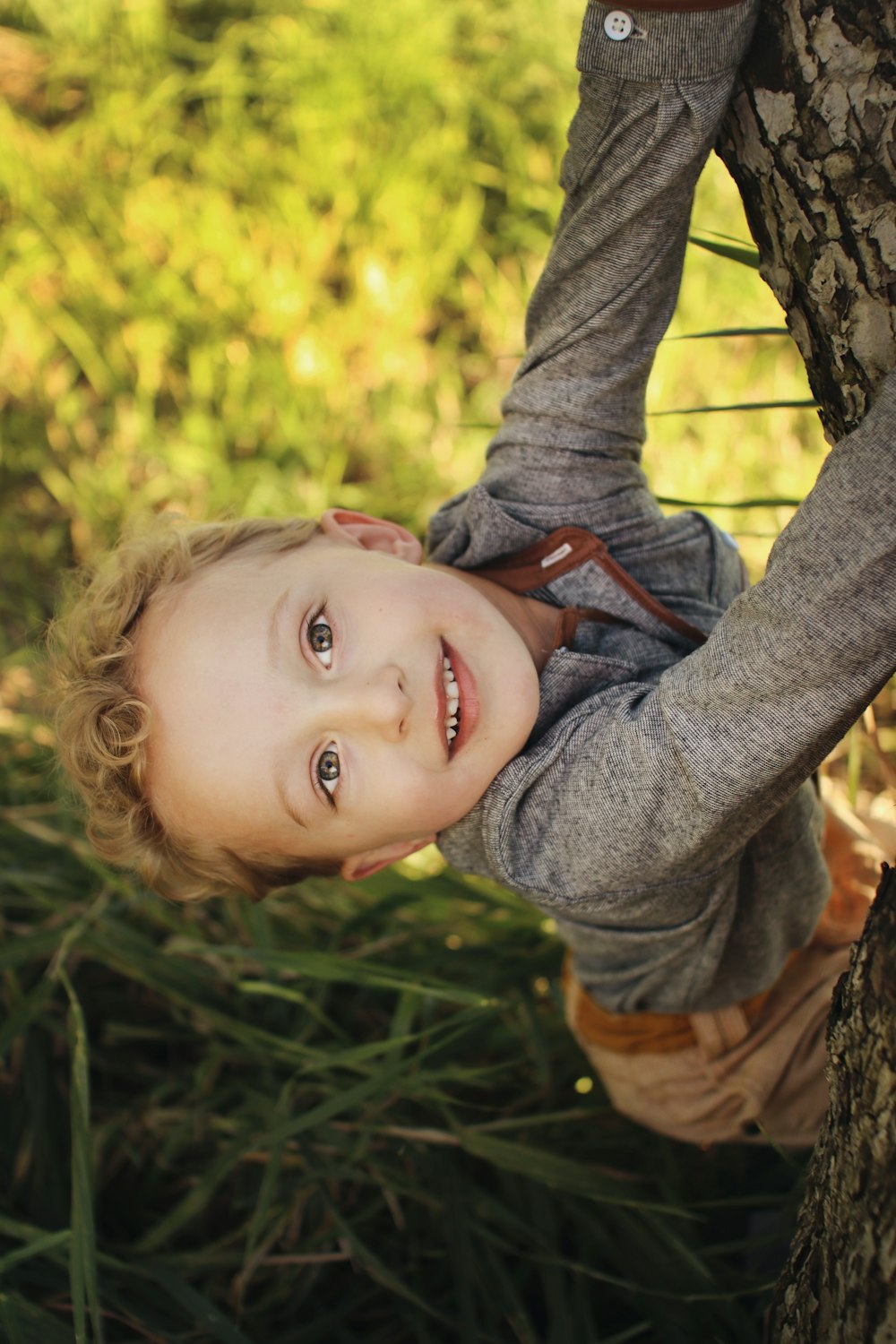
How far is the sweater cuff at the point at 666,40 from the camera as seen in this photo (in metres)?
0.97

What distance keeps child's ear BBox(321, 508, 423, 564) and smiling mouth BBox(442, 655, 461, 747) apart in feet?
0.84

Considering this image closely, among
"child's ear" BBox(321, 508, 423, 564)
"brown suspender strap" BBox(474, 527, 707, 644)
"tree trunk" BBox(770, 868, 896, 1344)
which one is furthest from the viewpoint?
"child's ear" BBox(321, 508, 423, 564)

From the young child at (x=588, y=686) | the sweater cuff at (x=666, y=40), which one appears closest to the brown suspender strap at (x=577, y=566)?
the young child at (x=588, y=686)

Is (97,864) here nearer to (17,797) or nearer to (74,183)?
(17,797)

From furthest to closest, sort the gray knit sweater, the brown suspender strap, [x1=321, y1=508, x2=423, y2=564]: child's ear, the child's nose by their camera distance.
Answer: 1. [x1=321, y1=508, x2=423, y2=564]: child's ear
2. the brown suspender strap
3. the child's nose
4. the gray knit sweater

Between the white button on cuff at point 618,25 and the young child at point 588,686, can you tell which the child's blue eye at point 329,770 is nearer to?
the young child at point 588,686

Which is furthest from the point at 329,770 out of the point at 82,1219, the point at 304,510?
the point at 304,510

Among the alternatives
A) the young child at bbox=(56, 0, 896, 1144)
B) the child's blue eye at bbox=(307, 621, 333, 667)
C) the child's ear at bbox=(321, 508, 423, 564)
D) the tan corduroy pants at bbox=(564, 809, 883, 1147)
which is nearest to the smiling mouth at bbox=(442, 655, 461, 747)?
the young child at bbox=(56, 0, 896, 1144)

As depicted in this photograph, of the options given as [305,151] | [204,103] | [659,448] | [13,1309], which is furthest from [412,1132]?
[204,103]

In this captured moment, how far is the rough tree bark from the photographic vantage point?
83cm

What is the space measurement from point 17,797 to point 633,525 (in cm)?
139

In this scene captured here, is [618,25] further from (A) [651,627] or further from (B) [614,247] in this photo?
(A) [651,627]

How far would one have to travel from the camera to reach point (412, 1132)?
5.20 ft

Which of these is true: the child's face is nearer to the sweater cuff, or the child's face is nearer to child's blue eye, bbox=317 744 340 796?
child's blue eye, bbox=317 744 340 796
